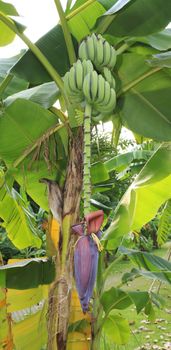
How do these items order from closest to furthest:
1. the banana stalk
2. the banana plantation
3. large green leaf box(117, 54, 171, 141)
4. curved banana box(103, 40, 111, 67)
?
the banana stalk → curved banana box(103, 40, 111, 67) → the banana plantation → large green leaf box(117, 54, 171, 141)

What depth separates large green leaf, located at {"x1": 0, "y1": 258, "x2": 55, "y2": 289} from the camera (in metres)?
1.23

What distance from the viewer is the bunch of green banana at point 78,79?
0.80 m

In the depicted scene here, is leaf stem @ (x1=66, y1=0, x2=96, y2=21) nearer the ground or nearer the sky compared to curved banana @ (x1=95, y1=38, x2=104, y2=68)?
nearer the sky

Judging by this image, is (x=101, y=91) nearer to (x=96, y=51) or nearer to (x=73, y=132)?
(x=96, y=51)

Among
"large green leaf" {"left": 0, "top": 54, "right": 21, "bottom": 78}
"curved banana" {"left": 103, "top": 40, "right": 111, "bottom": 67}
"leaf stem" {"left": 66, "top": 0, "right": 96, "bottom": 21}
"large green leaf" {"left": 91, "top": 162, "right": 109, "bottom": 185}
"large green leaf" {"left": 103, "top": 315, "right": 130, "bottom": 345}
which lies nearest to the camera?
"curved banana" {"left": 103, "top": 40, "right": 111, "bottom": 67}

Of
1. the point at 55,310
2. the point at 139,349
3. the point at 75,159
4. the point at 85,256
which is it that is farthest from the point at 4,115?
the point at 139,349

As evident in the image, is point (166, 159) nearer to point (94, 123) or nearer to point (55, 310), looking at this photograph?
point (94, 123)

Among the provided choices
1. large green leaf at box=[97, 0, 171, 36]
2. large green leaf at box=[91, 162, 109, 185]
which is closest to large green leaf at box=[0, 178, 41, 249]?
large green leaf at box=[91, 162, 109, 185]

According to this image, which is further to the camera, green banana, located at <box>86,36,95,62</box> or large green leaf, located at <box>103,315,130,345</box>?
large green leaf, located at <box>103,315,130,345</box>

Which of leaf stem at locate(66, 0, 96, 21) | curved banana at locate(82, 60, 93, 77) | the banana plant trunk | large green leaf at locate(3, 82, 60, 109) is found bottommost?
the banana plant trunk

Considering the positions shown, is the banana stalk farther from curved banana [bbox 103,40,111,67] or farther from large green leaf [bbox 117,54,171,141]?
large green leaf [bbox 117,54,171,141]

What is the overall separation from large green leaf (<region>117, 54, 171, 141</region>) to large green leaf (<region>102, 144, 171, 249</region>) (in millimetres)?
91

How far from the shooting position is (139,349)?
251 centimetres

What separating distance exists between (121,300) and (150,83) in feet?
2.54
